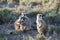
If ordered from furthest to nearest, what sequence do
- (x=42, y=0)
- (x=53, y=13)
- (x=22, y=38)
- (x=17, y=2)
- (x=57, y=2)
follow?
(x=17, y=2)
(x=42, y=0)
(x=57, y=2)
(x=53, y=13)
(x=22, y=38)

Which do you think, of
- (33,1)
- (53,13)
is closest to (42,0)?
(33,1)

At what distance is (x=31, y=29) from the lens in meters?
9.43

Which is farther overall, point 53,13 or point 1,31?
point 53,13

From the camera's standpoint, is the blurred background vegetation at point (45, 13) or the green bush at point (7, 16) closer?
the blurred background vegetation at point (45, 13)

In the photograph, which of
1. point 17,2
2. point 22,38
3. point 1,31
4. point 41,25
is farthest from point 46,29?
point 17,2

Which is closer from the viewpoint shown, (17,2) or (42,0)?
(42,0)

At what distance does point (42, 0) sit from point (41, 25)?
17.6 feet

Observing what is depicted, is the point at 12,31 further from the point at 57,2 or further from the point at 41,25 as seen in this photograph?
the point at 57,2

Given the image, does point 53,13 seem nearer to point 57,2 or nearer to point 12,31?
point 57,2

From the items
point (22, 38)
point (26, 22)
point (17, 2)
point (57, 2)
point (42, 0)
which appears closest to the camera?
point (22, 38)

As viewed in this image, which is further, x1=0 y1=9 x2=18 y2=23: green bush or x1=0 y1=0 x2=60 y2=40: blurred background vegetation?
x1=0 y1=9 x2=18 y2=23: green bush

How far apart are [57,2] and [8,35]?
405 cm

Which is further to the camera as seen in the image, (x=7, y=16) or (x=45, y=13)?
(x=45, y=13)

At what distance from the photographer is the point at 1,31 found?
917 cm
